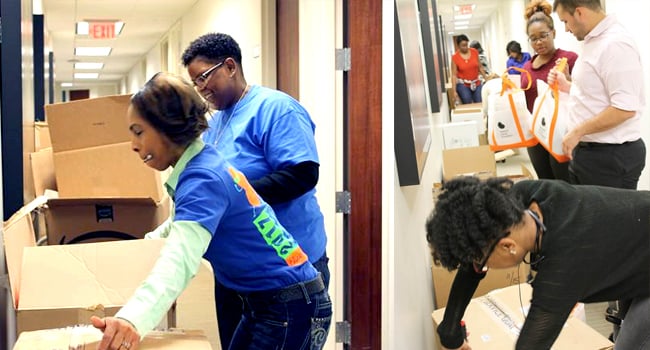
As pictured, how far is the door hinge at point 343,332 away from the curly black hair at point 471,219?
1888 mm

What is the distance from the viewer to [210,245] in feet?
5.37

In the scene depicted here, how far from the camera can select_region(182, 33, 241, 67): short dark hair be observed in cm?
222

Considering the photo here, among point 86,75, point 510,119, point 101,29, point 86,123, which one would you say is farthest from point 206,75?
point 86,75

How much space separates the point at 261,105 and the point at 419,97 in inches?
50.0

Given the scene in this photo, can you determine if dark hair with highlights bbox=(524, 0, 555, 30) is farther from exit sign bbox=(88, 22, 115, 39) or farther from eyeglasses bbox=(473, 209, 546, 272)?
exit sign bbox=(88, 22, 115, 39)

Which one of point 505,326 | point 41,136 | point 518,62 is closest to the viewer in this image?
point 505,326

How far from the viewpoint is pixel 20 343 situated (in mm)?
1369

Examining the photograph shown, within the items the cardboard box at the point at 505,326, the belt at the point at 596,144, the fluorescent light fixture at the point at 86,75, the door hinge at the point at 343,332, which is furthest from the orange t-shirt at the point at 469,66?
the fluorescent light fixture at the point at 86,75

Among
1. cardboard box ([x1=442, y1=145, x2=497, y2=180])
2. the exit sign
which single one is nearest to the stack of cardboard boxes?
cardboard box ([x1=442, y1=145, x2=497, y2=180])

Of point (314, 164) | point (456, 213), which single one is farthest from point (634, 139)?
point (456, 213)

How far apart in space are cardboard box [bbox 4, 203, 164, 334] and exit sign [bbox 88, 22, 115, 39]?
9.38m

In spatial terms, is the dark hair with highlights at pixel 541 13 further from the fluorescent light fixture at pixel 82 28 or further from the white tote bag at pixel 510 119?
the fluorescent light fixture at pixel 82 28

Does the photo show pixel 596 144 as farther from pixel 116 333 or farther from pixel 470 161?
pixel 116 333

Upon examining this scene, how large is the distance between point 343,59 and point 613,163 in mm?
1293
